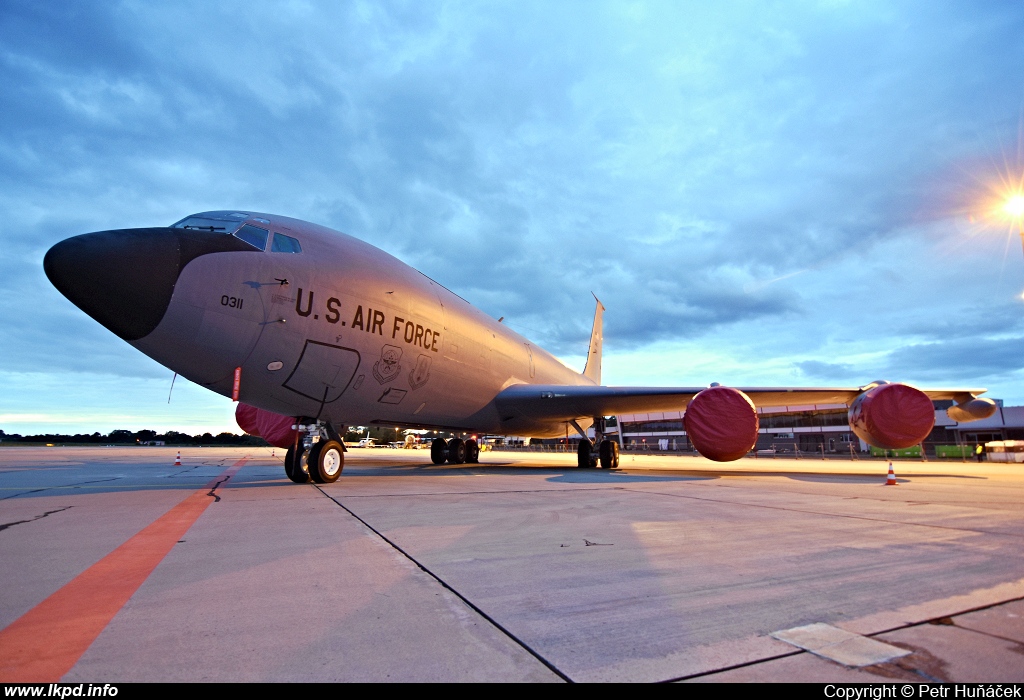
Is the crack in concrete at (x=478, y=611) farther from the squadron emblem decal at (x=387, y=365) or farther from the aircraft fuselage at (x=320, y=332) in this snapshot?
the squadron emblem decal at (x=387, y=365)

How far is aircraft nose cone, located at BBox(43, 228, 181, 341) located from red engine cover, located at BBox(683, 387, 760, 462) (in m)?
9.76

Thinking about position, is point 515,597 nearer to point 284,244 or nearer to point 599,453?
point 284,244

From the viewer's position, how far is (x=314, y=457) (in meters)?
9.60

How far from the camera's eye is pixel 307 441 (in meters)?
10.1

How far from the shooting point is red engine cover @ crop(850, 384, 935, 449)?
437 inches

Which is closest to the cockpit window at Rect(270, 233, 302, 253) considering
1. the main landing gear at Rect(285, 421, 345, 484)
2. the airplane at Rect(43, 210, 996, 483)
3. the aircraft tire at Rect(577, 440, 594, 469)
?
the airplane at Rect(43, 210, 996, 483)

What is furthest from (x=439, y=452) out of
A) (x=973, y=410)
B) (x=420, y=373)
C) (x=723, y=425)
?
(x=973, y=410)

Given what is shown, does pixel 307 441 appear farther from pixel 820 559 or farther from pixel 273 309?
pixel 820 559

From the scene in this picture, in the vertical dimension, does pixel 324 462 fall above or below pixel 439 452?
above

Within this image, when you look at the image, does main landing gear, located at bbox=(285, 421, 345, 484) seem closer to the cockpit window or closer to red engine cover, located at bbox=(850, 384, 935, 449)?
the cockpit window

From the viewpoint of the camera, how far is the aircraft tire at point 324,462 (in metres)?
9.60

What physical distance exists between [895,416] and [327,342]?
11855mm

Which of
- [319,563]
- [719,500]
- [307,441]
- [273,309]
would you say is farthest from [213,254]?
[719,500]
